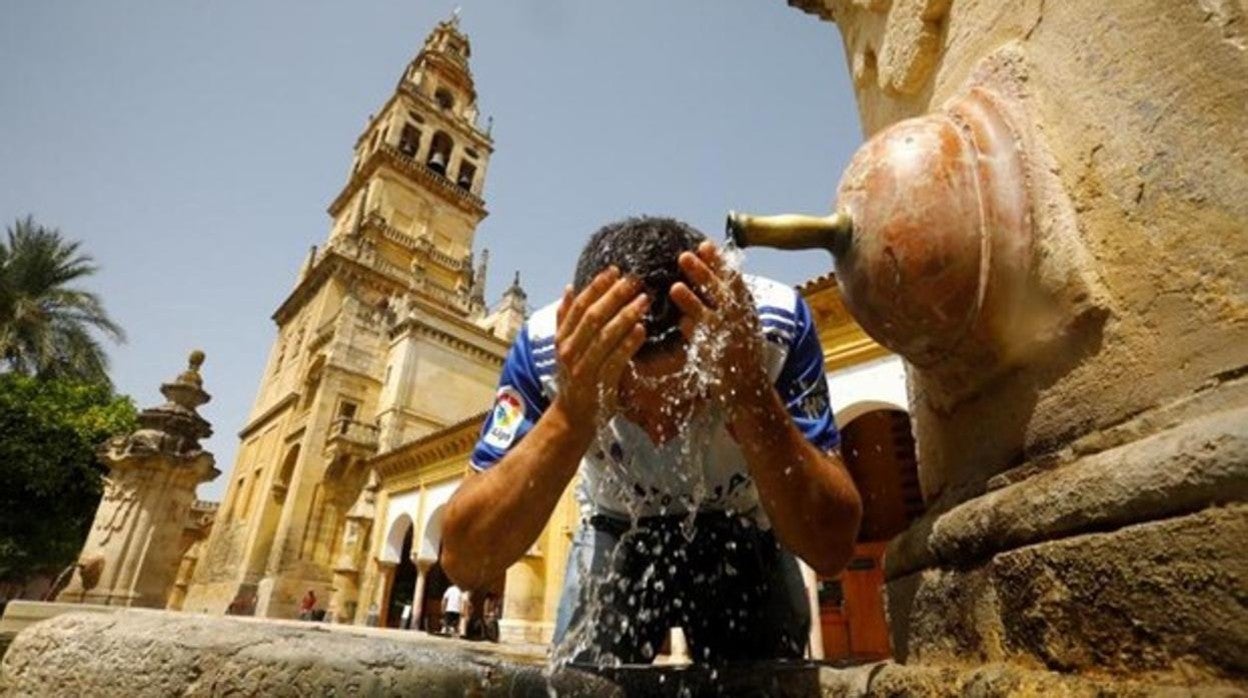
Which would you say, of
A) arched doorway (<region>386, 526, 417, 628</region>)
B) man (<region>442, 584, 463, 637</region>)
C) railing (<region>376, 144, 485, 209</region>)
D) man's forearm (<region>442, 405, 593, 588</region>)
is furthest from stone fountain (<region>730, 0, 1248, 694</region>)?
railing (<region>376, 144, 485, 209</region>)

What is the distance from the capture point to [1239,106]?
934mm

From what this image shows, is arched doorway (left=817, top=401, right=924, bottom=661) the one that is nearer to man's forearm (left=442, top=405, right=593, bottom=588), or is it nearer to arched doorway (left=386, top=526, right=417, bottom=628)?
man's forearm (left=442, top=405, right=593, bottom=588)

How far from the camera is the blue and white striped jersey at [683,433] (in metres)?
2.01

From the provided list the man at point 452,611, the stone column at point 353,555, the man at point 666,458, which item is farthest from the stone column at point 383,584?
the man at point 666,458

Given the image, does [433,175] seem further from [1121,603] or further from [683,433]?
[1121,603]

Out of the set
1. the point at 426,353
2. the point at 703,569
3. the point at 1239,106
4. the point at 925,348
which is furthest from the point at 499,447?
the point at 426,353

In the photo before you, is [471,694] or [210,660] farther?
[471,694]

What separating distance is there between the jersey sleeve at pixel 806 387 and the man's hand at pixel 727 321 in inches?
13.2

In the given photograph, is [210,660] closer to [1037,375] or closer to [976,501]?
[976,501]

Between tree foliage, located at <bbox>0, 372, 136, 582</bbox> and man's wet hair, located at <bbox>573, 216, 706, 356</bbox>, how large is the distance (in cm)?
2298

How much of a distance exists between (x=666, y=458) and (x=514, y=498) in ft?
1.87

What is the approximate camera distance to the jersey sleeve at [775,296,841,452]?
6.27ft

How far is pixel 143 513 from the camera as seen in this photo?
8.23 metres

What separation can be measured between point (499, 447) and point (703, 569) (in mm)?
820
